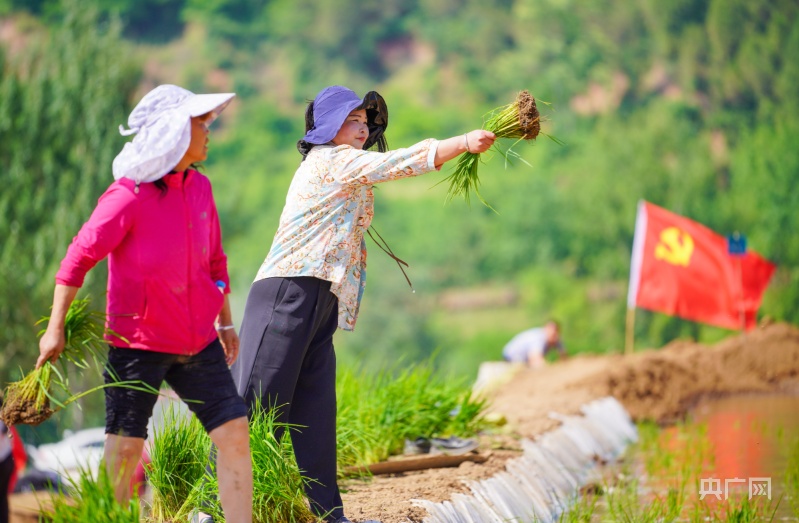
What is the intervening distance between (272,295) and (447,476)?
5.74 feet

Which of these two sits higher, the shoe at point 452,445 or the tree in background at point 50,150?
the tree in background at point 50,150

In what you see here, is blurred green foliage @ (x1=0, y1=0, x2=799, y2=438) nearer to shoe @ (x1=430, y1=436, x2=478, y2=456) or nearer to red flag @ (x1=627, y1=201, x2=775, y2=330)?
red flag @ (x1=627, y1=201, x2=775, y2=330)

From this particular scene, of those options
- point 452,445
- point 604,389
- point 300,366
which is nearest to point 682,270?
point 604,389

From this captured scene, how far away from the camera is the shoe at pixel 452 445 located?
6465 mm

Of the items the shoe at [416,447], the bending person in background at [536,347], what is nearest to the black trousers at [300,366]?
the shoe at [416,447]

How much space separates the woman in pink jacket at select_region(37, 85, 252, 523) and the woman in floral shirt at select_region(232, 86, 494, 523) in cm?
62

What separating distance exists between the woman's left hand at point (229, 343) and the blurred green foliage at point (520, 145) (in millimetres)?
21082

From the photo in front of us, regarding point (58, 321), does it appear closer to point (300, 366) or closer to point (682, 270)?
point (300, 366)

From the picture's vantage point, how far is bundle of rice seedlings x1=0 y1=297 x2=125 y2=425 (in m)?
3.68

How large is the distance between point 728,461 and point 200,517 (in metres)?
4.54

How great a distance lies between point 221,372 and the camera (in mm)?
3781

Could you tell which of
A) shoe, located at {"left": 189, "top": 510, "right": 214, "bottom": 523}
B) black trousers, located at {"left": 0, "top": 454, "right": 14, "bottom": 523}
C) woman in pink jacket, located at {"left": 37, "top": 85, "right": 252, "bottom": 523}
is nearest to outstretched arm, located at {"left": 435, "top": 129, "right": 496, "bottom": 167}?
woman in pink jacket, located at {"left": 37, "top": 85, "right": 252, "bottom": 523}

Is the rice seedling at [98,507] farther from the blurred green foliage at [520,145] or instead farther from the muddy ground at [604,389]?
the blurred green foliage at [520,145]

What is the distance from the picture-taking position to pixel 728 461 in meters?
7.69
